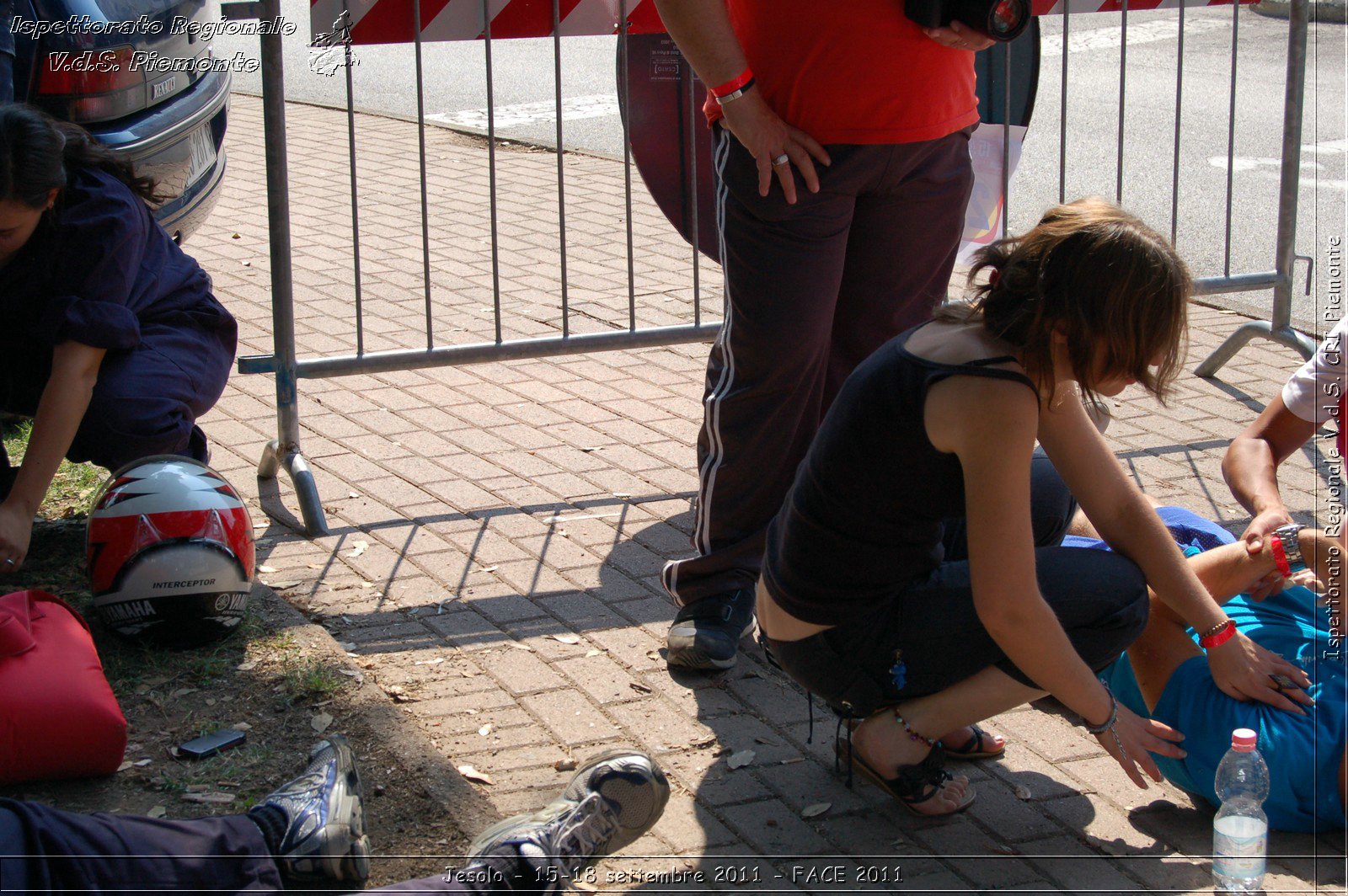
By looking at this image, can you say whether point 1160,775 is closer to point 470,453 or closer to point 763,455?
point 763,455

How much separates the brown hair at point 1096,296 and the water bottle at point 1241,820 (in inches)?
28.7

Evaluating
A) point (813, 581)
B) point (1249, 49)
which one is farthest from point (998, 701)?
point (1249, 49)

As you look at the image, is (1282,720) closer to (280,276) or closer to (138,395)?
(138,395)

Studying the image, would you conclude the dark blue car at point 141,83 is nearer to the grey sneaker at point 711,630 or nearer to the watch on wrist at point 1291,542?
the grey sneaker at point 711,630

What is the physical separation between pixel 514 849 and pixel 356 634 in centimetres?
126

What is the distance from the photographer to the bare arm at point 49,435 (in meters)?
3.27

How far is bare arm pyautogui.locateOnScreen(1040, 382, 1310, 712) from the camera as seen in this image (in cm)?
270

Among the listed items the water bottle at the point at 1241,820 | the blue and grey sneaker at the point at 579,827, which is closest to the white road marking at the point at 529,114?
the blue and grey sneaker at the point at 579,827

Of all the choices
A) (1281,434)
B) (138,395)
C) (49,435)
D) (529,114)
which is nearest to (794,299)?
(1281,434)

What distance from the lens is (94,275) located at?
11.6 feet

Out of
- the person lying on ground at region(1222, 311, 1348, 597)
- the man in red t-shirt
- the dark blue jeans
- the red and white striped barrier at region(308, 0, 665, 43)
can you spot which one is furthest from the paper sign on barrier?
the dark blue jeans

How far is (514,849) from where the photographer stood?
7.84ft

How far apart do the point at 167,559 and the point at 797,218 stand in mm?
1654

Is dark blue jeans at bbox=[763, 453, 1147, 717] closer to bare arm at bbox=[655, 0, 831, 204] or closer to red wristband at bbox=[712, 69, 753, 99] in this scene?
bare arm at bbox=[655, 0, 831, 204]
